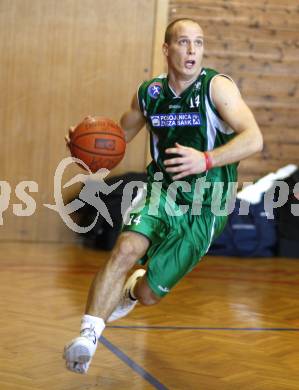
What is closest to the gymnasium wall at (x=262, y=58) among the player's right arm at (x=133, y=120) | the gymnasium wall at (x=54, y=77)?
the gymnasium wall at (x=54, y=77)

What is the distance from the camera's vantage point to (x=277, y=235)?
8023mm

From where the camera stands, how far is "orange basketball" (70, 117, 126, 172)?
4.03 m

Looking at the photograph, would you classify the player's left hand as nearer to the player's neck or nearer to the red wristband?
the red wristband

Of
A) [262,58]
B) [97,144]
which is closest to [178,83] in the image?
[97,144]

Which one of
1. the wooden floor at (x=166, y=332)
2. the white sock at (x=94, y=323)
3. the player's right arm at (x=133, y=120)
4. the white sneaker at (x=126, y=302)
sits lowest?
the wooden floor at (x=166, y=332)

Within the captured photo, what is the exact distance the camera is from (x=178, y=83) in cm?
401

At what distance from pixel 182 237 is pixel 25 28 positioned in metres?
4.60

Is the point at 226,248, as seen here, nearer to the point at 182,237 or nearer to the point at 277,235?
the point at 277,235

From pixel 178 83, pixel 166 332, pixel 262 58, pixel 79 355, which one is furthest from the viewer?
pixel 262 58

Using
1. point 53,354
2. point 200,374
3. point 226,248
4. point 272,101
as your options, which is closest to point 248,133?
point 200,374

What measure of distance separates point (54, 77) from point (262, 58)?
2160 millimetres

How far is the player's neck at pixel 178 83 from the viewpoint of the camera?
157 inches

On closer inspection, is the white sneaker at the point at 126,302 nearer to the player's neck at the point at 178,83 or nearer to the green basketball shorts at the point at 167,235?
the green basketball shorts at the point at 167,235

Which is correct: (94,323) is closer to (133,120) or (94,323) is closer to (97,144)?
(97,144)
